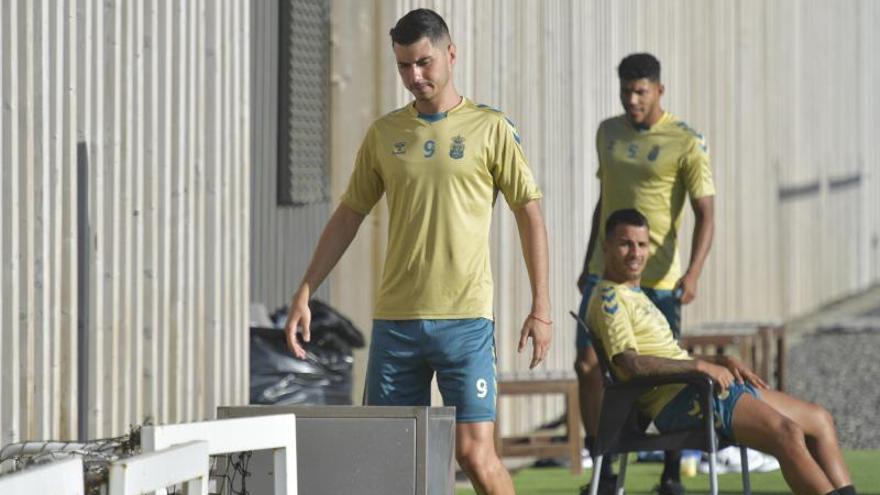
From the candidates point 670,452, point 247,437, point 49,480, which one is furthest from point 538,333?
point 49,480

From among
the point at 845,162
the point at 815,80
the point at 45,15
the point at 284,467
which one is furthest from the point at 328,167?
the point at 845,162

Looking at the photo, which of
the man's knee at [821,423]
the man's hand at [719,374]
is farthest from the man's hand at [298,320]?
the man's knee at [821,423]

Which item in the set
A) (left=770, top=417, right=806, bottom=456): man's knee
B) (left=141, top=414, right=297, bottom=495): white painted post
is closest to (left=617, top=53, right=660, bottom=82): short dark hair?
(left=770, top=417, right=806, bottom=456): man's knee

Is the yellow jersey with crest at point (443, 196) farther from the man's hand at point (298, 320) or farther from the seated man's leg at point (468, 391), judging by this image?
the man's hand at point (298, 320)

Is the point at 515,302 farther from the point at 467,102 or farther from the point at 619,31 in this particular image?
the point at 467,102

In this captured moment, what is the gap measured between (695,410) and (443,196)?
1.40 meters

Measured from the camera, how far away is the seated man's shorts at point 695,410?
7.41 metres

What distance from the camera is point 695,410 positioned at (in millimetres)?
7426

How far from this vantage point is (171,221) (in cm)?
Answer: 851

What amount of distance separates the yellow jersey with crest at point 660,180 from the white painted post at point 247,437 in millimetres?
4154

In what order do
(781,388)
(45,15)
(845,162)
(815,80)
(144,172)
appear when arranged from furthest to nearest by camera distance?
(845,162) → (815,80) → (781,388) → (144,172) → (45,15)

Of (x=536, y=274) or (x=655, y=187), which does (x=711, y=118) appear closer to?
(x=655, y=187)

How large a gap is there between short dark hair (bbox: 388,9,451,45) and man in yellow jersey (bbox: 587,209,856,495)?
5.36 feet

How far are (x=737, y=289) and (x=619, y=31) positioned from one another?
19.6 ft
